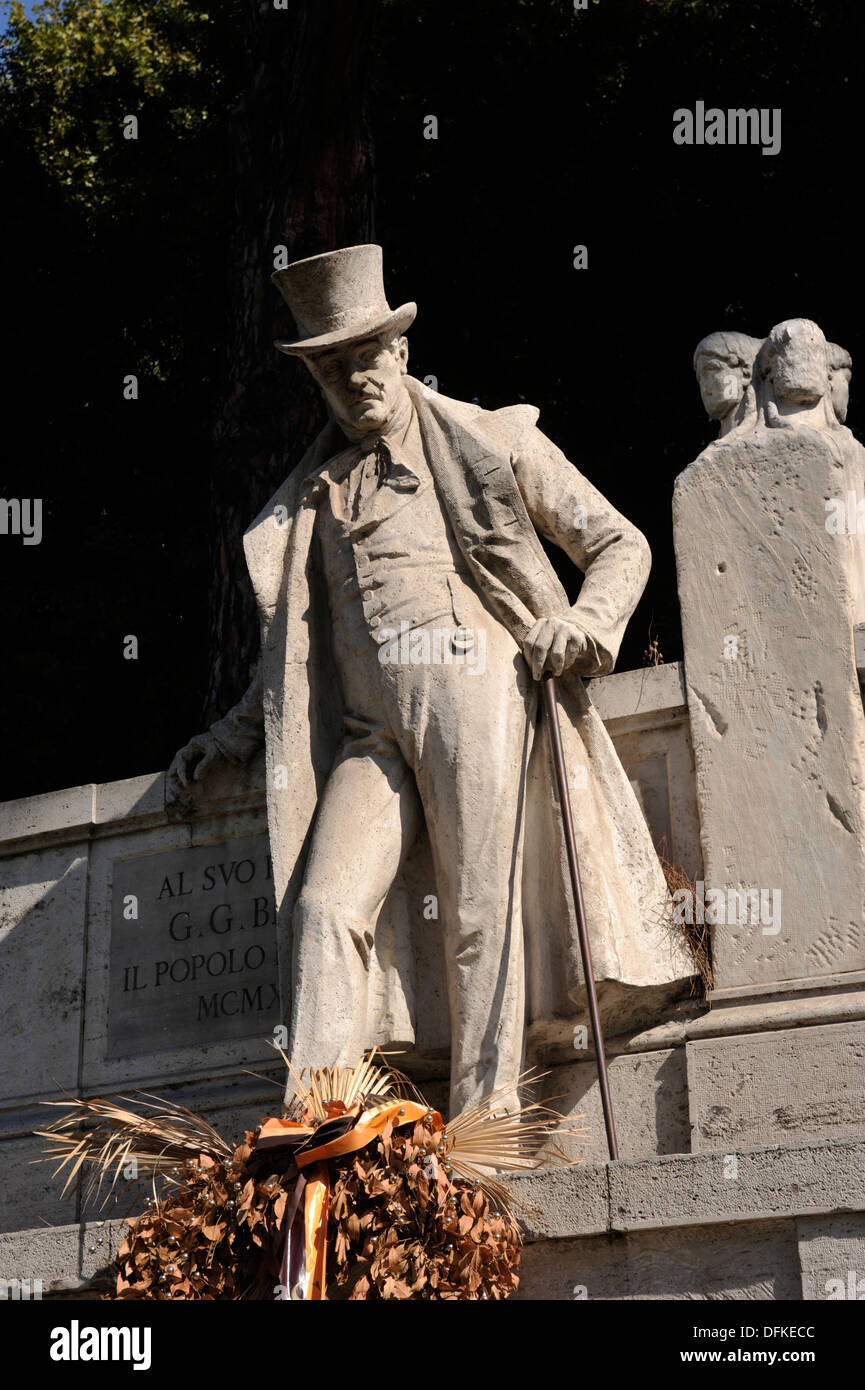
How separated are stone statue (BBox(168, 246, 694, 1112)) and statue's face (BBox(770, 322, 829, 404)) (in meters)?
0.79

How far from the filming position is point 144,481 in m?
14.6

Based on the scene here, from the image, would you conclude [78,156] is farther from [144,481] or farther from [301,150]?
[301,150]

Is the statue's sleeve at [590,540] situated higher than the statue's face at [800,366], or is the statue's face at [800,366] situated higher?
the statue's face at [800,366]

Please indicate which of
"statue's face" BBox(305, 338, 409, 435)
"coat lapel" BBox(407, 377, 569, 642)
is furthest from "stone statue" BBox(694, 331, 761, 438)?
"statue's face" BBox(305, 338, 409, 435)

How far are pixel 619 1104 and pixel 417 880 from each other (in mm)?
961

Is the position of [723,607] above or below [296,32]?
below

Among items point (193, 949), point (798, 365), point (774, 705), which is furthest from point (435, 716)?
point (798, 365)

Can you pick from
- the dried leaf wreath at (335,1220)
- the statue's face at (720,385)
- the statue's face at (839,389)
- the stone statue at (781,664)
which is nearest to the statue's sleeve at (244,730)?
the stone statue at (781,664)

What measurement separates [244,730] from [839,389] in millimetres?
2452

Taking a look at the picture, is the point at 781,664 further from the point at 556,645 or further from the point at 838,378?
the point at 838,378

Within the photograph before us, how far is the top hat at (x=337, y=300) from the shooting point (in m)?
6.50

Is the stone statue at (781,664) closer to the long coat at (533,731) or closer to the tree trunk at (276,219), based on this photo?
the long coat at (533,731)

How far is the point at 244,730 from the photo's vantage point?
719 cm
